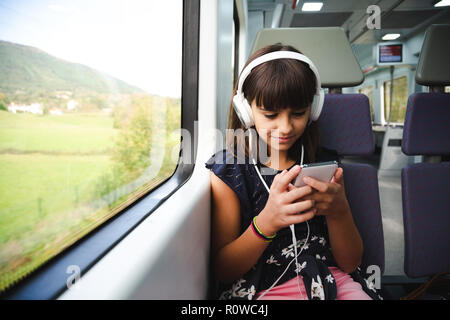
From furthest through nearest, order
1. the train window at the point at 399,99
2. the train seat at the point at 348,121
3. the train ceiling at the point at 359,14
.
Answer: the train window at the point at 399,99
the train ceiling at the point at 359,14
the train seat at the point at 348,121

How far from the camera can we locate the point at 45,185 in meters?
0.42

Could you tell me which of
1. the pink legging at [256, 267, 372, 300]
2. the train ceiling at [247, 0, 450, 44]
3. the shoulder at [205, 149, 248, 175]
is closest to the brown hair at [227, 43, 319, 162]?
the shoulder at [205, 149, 248, 175]

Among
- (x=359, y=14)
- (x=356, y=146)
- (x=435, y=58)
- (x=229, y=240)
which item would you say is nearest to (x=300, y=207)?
(x=229, y=240)

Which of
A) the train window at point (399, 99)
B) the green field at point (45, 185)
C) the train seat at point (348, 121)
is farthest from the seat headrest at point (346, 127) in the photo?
the train window at point (399, 99)

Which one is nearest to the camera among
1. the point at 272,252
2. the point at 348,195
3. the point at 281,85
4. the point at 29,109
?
the point at 29,109

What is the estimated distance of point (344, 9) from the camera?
138 inches

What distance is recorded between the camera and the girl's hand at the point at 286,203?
61cm

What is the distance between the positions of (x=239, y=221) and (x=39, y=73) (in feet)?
2.16

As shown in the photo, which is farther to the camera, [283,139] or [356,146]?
[356,146]

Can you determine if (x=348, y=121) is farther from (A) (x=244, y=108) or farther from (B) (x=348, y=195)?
(A) (x=244, y=108)

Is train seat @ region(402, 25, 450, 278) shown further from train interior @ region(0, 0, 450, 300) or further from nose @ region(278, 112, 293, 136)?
nose @ region(278, 112, 293, 136)

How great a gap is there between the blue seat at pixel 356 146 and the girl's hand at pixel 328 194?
38cm

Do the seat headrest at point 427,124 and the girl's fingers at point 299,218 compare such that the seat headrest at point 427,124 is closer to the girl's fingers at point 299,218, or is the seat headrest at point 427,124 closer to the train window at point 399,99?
the girl's fingers at point 299,218
